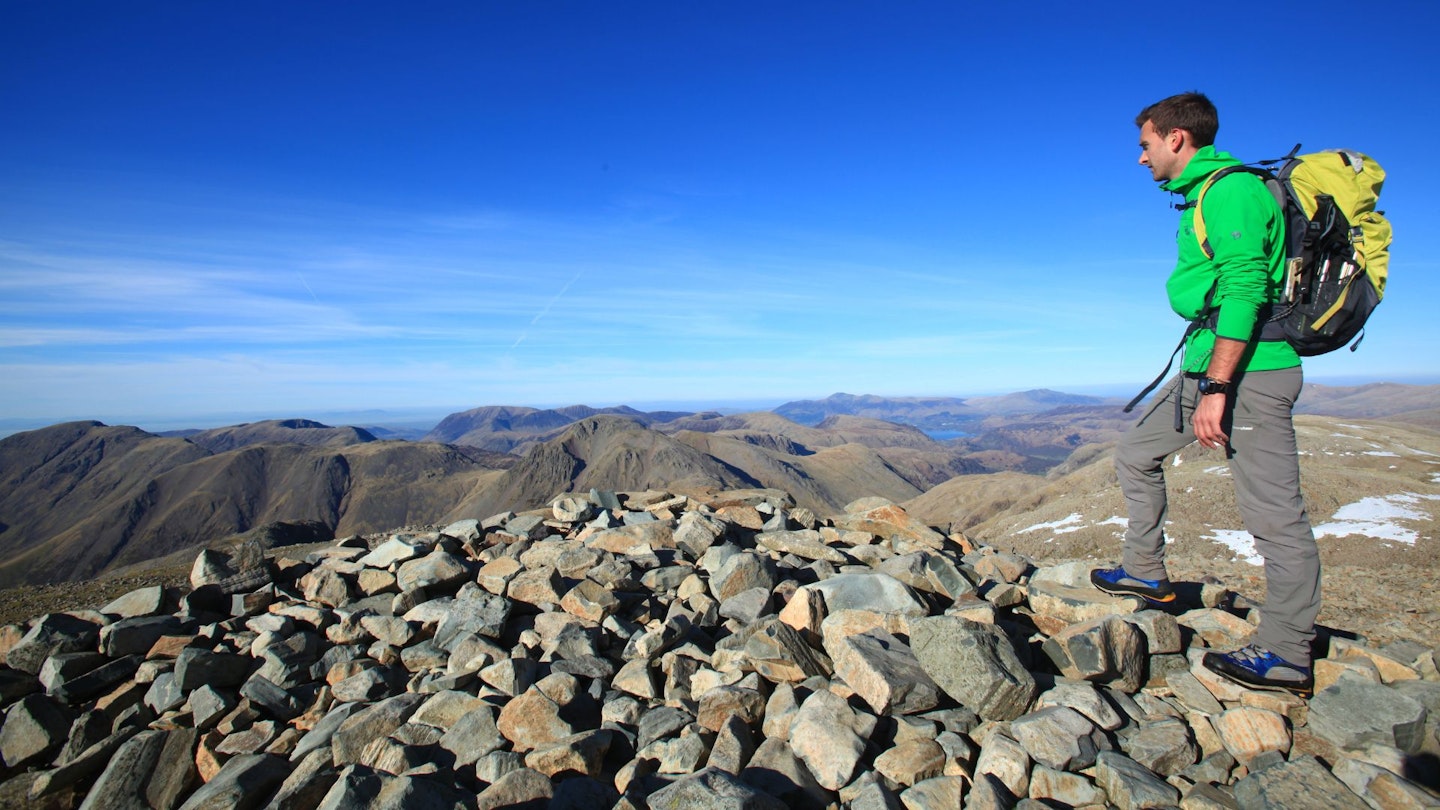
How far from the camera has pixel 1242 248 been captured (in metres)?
4.36

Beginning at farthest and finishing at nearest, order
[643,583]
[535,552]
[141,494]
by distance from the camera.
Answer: [141,494] < [535,552] < [643,583]

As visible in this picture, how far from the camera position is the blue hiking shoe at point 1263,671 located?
15.5ft

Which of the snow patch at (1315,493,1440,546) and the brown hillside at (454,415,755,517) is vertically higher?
the snow patch at (1315,493,1440,546)

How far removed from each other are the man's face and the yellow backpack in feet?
1.73

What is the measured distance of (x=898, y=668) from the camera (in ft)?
17.5

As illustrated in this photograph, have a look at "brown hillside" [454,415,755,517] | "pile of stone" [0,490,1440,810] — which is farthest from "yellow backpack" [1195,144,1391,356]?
"brown hillside" [454,415,755,517]

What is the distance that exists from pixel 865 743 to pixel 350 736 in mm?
4156

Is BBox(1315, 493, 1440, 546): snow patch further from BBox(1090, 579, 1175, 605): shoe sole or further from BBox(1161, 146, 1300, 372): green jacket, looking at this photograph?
BBox(1161, 146, 1300, 372): green jacket

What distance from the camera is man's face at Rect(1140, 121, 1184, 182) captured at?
5.05m

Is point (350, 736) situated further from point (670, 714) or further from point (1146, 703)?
point (1146, 703)

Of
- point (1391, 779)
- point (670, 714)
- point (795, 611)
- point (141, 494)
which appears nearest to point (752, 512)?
point (795, 611)

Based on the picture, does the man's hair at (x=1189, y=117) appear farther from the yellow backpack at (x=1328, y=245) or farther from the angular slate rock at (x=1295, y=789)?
the angular slate rock at (x=1295, y=789)

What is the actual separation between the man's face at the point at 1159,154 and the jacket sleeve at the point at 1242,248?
2.06 feet

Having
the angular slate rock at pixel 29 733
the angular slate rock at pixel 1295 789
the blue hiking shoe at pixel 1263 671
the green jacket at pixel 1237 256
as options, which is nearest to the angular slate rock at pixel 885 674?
the angular slate rock at pixel 1295 789
